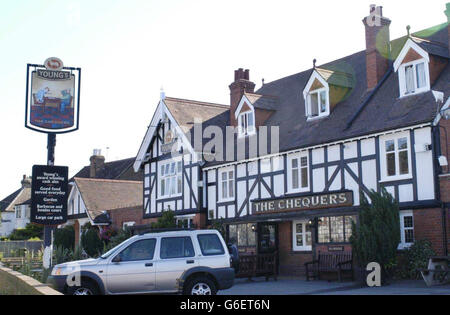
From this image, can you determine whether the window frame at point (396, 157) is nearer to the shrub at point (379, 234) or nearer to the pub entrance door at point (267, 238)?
the shrub at point (379, 234)

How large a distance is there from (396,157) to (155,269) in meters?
10.4

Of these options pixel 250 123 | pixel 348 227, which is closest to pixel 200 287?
pixel 348 227

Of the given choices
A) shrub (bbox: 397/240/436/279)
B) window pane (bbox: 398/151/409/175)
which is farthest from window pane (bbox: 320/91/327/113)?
shrub (bbox: 397/240/436/279)

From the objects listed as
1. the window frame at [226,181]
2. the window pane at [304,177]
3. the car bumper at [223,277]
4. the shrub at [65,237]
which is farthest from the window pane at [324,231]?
the shrub at [65,237]

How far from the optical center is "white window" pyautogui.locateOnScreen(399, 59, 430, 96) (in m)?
21.3

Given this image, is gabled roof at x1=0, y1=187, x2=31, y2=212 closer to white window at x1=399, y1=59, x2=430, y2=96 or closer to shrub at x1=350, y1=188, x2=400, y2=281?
white window at x1=399, y1=59, x2=430, y2=96

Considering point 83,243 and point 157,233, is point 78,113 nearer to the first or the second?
point 157,233

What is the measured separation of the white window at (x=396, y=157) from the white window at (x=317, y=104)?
457 cm

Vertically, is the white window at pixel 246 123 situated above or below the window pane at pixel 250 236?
above

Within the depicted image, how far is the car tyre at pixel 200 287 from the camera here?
534 inches

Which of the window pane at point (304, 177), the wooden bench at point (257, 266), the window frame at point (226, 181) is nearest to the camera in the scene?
the wooden bench at point (257, 266)

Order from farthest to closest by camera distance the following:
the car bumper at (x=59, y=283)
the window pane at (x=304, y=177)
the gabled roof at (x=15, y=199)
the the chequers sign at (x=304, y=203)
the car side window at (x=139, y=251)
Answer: the gabled roof at (x=15, y=199) → the window pane at (x=304, y=177) → the the chequers sign at (x=304, y=203) → the car side window at (x=139, y=251) → the car bumper at (x=59, y=283)
